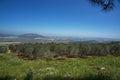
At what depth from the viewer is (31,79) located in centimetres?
836

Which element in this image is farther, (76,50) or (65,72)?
(76,50)

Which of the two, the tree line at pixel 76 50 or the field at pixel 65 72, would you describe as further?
the tree line at pixel 76 50

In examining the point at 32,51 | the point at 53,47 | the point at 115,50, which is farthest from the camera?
the point at 53,47

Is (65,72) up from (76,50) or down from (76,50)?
up

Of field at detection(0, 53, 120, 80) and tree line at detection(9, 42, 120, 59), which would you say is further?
tree line at detection(9, 42, 120, 59)

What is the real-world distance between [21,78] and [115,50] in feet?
196

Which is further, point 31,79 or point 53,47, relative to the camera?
point 53,47

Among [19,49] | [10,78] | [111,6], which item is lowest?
[19,49]

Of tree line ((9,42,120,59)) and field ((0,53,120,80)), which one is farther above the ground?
field ((0,53,120,80))

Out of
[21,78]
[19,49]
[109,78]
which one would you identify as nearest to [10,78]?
[21,78]

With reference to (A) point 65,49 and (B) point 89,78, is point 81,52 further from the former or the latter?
(B) point 89,78

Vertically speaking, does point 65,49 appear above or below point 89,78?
below

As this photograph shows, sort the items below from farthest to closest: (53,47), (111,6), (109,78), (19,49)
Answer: (19,49)
(53,47)
(111,6)
(109,78)

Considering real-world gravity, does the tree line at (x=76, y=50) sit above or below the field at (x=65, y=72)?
below
